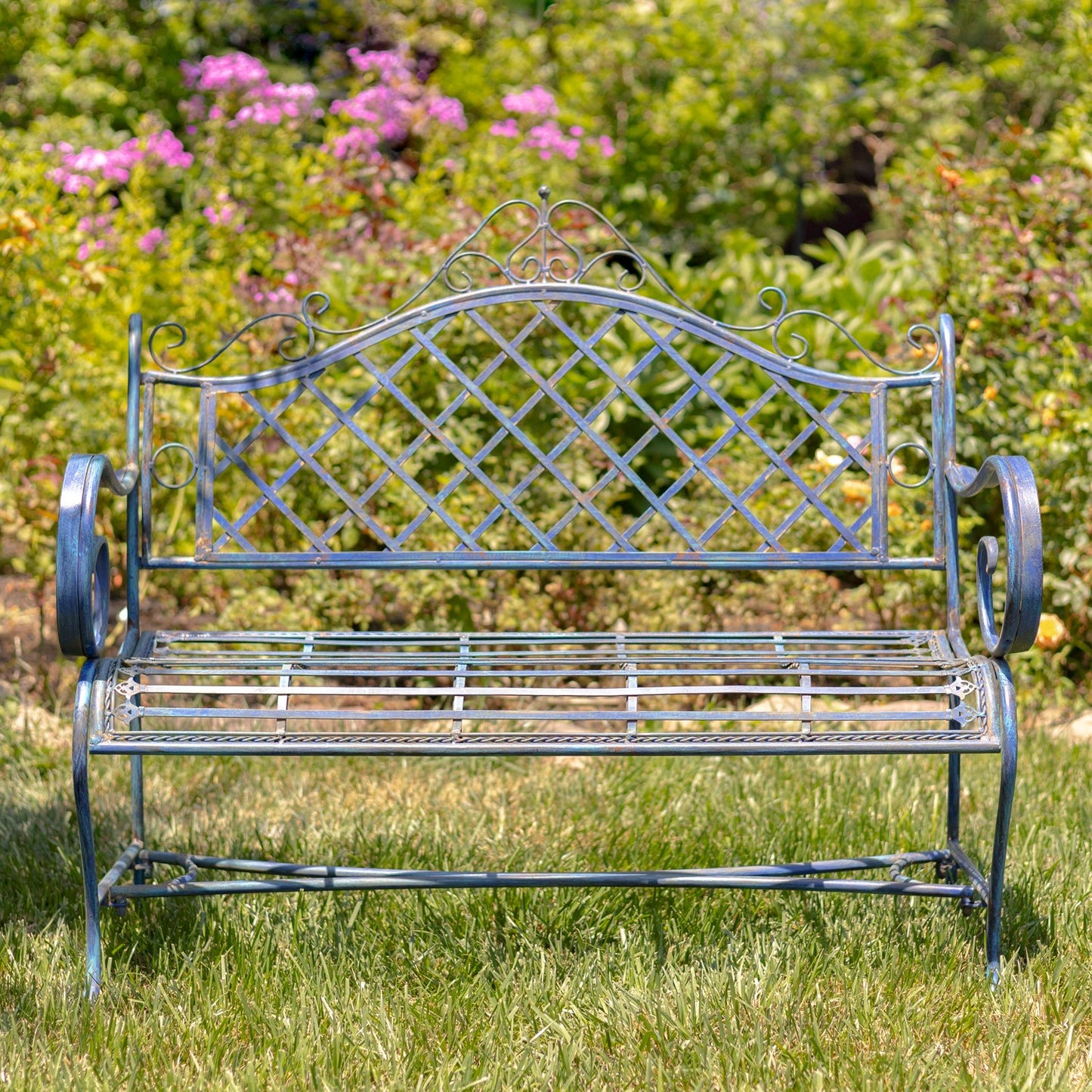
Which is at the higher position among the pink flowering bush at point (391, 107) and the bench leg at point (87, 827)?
the pink flowering bush at point (391, 107)

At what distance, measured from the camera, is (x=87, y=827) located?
234 centimetres

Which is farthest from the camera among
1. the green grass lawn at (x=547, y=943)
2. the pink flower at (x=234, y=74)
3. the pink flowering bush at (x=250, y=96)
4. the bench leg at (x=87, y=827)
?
the pink flower at (x=234, y=74)

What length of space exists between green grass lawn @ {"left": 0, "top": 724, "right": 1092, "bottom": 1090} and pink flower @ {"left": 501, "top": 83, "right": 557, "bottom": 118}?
3.29m

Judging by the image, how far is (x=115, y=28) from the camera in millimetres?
7066

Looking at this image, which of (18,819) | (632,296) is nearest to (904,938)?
(632,296)

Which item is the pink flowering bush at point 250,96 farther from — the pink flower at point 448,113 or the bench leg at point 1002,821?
the bench leg at point 1002,821

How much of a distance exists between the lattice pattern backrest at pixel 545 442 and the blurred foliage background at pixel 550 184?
0.59 ft

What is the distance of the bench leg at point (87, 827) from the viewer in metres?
2.28

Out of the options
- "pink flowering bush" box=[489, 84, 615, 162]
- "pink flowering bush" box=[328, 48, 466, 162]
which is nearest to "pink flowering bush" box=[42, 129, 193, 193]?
"pink flowering bush" box=[328, 48, 466, 162]

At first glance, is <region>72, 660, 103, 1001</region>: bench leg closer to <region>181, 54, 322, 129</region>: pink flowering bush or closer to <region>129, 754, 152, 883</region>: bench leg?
<region>129, 754, 152, 883</region>: bench leg

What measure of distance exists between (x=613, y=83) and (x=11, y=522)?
3.37m

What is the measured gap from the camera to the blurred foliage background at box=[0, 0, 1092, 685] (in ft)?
13.0

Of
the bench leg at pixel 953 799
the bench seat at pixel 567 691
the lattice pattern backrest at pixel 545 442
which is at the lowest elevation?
the bench leg at pixel 953 799

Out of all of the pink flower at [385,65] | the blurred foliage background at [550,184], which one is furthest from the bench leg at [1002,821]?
the pink flower at [385,65]
